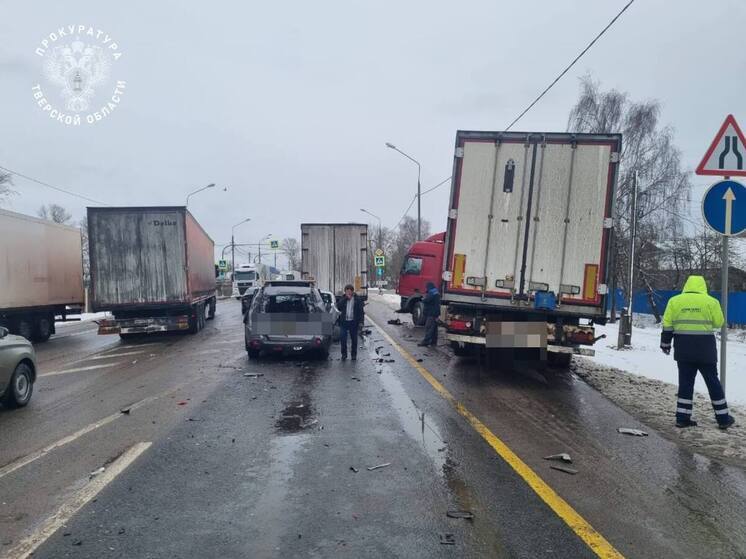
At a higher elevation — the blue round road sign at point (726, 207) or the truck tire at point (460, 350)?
the blue round road sign at point (726, 207)

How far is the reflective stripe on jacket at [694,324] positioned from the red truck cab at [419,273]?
12722mm

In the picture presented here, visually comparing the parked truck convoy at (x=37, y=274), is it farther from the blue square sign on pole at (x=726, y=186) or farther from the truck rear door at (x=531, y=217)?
the blue square sign on pole at (x=726, y=186)

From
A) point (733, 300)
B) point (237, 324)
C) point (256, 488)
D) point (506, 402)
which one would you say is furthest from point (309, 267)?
point (733, 300)

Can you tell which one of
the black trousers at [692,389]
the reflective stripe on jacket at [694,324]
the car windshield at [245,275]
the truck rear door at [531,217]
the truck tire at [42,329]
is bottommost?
the truck tire at [42,329]

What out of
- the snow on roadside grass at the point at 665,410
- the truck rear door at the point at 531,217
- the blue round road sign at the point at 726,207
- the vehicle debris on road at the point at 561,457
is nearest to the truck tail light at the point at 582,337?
the truck rear door at the point at 531,217

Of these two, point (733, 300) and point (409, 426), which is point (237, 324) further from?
point (733, 300)

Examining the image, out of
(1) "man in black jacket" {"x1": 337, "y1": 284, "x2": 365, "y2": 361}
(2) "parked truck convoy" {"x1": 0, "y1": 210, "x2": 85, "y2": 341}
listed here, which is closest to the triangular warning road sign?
(1) "man in black jacket" {"x1": 337, "y1": 284, "x2": 365, "y2": 361}

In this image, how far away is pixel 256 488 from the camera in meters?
4.57

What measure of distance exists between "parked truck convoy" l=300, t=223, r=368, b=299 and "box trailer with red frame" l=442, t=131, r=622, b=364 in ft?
37.1

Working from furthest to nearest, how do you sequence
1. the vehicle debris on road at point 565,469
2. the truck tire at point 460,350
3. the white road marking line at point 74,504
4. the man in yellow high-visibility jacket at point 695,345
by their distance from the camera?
the truck tire at point 460,350 → the man in yellow high-visibility jacket at point 695,345 → the vehicle debris on road at point 565,469 → the white road marking line at point 74,504

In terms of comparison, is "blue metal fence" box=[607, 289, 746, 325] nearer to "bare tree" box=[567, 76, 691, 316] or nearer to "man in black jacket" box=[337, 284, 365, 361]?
→ "bare tree" box=[567, 76, 691, 316]

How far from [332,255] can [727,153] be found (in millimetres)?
15185

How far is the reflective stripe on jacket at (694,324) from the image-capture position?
6391 mm

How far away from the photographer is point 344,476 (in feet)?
15.9
